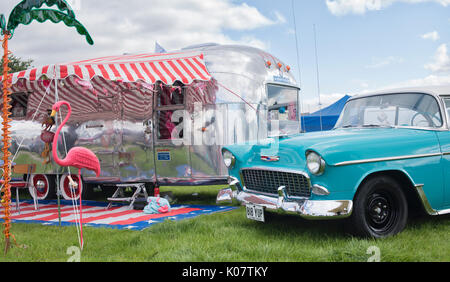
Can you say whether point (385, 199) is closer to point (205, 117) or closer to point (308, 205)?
point (308, 205)

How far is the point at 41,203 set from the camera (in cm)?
856

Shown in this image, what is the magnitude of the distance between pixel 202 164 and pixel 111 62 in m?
2.22

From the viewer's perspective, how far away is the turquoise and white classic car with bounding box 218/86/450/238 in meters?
3.93

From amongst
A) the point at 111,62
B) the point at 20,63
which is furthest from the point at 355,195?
the point at 20,63

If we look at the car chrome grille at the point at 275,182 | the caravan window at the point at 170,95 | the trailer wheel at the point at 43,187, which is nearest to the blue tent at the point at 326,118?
the caravan window at the point at 170,95

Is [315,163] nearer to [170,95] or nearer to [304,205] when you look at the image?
[304,205]

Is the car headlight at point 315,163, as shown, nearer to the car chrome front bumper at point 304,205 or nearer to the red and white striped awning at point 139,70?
the car chrome front bumper at point 304,205

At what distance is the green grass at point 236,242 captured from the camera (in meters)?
3.78

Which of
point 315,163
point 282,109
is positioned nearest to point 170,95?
point 282,109

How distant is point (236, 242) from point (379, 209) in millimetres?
1437

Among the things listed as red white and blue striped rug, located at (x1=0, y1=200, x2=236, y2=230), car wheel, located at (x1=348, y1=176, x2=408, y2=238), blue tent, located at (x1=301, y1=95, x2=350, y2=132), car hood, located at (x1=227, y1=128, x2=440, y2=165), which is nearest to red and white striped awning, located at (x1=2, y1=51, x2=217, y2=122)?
red white and blue striped rug, located at (x1=0, y1=200, x2=236, y2=230)

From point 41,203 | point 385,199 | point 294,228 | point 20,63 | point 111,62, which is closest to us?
point 385,199

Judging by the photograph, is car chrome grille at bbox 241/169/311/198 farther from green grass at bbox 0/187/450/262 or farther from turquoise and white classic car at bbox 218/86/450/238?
green grass at bbox 0/187/450/262

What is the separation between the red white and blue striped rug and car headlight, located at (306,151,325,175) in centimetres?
252
